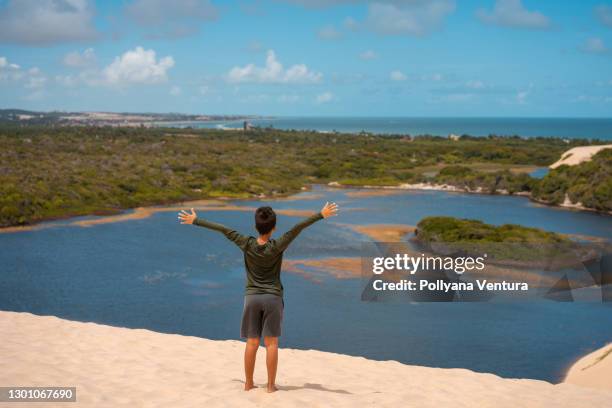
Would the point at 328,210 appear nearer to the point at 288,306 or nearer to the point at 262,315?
the point at 262,315

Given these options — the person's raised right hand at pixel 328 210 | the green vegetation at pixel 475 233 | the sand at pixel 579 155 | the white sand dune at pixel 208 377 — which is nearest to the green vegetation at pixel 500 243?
the green vegetation at pixel 475 233

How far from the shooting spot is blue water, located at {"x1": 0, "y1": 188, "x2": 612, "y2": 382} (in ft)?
62.2

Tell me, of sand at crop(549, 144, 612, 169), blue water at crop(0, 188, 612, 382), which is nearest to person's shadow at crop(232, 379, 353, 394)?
blue water at crop(0, 188, 612, 382)

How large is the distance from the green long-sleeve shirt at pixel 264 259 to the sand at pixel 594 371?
873cm

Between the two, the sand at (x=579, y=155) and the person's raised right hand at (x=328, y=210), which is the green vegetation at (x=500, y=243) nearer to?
the person's raised right hand at (x=328, y=210)

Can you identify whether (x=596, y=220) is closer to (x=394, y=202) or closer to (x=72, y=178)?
(x=394, y=202)

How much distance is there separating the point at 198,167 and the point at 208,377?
60.4 meters

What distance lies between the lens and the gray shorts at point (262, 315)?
782cm

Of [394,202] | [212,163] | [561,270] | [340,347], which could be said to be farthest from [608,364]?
[212,163]

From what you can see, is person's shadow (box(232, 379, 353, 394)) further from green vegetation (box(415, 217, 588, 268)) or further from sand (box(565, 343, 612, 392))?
green vegetation (box(415, 217, 588, 268))

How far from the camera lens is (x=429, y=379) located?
1184 cm

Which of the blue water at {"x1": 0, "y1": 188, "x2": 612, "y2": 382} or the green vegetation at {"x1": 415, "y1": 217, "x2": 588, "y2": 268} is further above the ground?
the green vegetation at {"x1": 415, "y1": 217, "x2": 588, "y2": 268}

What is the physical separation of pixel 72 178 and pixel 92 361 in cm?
4567

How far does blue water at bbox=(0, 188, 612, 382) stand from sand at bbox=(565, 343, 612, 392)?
0.42 metres
